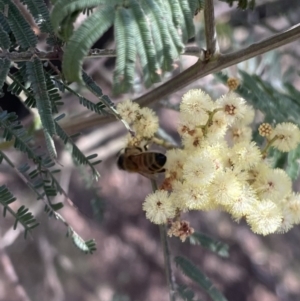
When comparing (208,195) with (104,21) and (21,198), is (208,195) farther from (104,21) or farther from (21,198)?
(21,198)

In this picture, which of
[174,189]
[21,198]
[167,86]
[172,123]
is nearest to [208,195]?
[174,189]

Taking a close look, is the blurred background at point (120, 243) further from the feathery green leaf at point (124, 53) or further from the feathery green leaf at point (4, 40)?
the feathery green leaf at point (124, 53)

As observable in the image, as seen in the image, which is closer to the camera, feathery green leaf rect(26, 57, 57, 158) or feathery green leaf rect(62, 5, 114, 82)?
Result: feathery green leaf rect(62, 5, 114, 82)

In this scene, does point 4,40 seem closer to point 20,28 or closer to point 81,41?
point 20,28

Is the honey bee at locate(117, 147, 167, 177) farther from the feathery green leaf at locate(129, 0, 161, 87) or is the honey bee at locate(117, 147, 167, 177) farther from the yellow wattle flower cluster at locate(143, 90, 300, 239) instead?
the feathery green leaf at locate(129, 0, 161, 87)

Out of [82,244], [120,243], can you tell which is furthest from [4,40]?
[120,243]

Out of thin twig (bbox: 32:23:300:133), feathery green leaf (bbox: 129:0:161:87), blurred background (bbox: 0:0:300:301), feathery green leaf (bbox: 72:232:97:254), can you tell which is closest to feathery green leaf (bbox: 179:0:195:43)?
feathery green leaf (bbox: 129:0:161:87)
